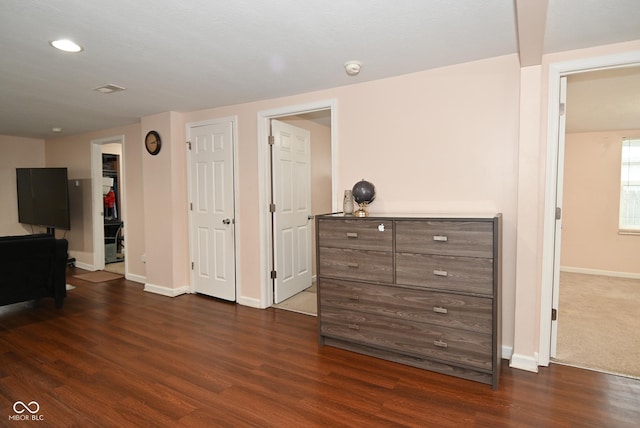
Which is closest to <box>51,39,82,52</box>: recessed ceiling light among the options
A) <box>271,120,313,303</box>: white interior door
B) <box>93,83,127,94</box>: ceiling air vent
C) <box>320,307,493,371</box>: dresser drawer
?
<box>93,83,127,94</box>: ceiling air vent

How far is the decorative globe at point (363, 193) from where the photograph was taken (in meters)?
2.87

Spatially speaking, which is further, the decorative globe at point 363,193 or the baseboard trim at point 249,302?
the baseboard trim at point 249,302

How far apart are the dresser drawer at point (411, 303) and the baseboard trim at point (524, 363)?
19.9 inches

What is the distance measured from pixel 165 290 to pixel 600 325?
462 cm

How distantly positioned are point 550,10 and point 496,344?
1.91m

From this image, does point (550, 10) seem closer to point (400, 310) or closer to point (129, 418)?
point (400, 310)

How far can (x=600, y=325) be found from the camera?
322 cm

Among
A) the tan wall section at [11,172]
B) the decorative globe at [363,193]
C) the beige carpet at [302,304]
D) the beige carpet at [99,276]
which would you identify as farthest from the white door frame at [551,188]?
the tan wall section at [11,172]

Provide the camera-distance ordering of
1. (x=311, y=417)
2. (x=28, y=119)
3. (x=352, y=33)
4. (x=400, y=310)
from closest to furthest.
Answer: (x=311, y=417)
(x=352, y=33)
(x=400, y=310)
(x=28, y=119)

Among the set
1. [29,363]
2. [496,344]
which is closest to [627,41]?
[496,344]

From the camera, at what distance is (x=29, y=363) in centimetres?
261

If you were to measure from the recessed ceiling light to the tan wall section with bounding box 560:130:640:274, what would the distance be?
6231mm

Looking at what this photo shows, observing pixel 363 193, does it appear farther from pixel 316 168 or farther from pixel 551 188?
pixel 316 168

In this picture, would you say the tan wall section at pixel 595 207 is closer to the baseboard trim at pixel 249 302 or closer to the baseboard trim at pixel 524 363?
the baseboard trim at pixel 524 363
